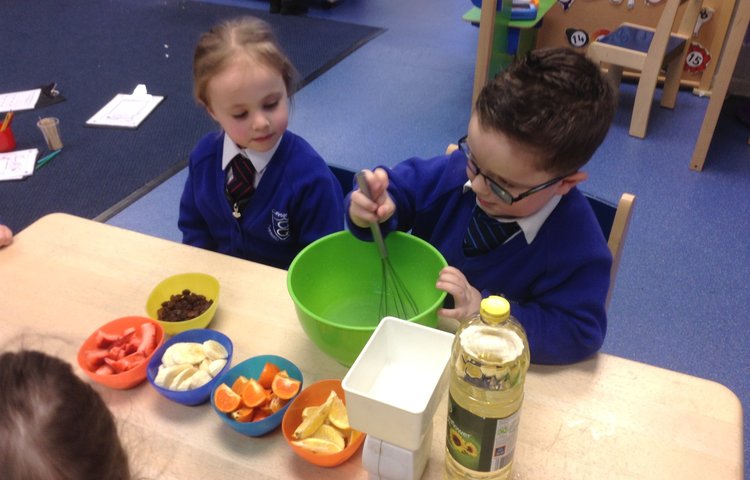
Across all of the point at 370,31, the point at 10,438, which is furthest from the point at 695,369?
the point at 370,31

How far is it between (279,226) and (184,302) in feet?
1.09

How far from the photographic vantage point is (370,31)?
3686 millimetres

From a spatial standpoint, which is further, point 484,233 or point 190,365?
point 484,233

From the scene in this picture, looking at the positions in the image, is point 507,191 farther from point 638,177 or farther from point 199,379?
point 638,177

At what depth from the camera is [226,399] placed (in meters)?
0.71

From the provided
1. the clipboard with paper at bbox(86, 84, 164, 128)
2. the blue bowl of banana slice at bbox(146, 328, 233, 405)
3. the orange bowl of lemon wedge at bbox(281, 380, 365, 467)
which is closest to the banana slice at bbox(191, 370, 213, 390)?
the blue bowl of banana slice at bbox(146, 328, 233, 405)

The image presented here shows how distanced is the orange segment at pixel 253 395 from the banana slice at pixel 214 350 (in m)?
0.08

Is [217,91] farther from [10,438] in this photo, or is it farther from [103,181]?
[103,181]

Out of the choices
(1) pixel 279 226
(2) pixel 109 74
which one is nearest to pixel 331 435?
(1) pixel 279 226

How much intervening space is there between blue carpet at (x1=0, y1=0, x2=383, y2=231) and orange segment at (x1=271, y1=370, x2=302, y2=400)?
67.0 inches

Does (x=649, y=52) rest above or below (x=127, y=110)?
above

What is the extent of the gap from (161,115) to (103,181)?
59 cm

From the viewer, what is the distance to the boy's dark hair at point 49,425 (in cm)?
43

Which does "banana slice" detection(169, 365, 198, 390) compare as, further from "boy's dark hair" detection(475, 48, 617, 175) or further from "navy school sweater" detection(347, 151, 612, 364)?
"boy's dark hair" detection(475, 48, 617, 175)
